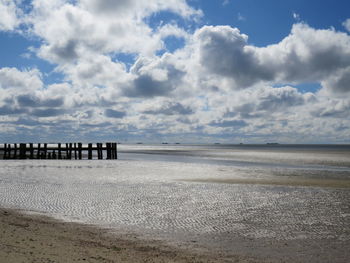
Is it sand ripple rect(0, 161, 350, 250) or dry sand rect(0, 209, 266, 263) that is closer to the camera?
dry sand rect(0, 209, 266, 263)

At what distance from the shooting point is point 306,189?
21.8 m

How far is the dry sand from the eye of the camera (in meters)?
7.68

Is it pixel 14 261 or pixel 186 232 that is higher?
pixel 14 261

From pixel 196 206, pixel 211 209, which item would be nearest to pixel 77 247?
pixel 211 209

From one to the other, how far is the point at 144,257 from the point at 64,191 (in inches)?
508

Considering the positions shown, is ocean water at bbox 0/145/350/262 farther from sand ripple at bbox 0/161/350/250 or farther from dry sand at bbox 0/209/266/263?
dry sand at bbox 0/209/266/263

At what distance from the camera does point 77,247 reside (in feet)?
28.9

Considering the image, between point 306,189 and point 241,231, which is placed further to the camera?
point 306,189

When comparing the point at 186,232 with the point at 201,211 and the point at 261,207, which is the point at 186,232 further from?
the point at 261,207

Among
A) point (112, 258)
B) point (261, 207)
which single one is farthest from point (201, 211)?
point (112, 258)

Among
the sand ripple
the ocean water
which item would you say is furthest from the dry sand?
the sand ripple

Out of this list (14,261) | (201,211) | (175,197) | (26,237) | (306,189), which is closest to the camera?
(14,261)

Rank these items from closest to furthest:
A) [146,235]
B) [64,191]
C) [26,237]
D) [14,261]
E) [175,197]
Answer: [14,261] → [26,237] → [146,235] → [175,197] → [64,191]

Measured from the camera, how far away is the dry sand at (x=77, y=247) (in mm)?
7684
